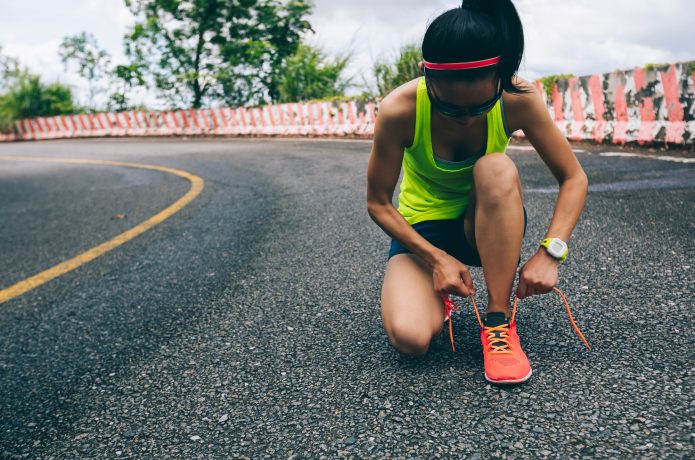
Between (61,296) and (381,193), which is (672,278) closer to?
(381,193)

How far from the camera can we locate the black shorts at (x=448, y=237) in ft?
8.66

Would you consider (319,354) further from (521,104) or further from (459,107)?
(521,104)

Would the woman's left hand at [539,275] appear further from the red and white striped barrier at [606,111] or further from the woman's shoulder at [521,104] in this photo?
the red and white striped barrier at [606,111]

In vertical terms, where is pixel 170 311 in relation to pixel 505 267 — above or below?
below

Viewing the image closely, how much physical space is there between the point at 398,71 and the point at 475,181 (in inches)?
515

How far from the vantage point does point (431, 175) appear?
8.35 ft

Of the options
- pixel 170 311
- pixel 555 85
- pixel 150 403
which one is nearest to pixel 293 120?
pixel 555 85

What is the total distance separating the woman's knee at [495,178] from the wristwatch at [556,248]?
0.23 metres

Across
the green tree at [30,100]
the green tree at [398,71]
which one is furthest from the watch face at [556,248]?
the green tree at [30,100]

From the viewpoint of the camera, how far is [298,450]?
1.80m

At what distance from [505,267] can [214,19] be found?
23564 millimetres

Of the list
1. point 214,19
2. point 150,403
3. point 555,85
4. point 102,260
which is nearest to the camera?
point 150,403

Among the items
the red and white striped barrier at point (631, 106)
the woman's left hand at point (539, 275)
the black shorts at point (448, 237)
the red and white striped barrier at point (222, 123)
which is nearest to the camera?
the woman's left hand at point (539, 275)

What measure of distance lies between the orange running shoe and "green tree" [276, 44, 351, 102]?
17066mm
